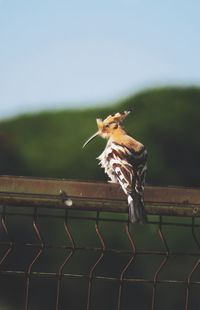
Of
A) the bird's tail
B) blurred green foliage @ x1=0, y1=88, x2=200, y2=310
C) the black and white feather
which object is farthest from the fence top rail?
blurred green foliage @ x1=0, y1=88, x2=200, y2=310

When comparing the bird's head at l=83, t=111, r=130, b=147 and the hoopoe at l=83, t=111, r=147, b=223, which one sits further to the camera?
the bird's head at l=83, t=111, r=130, b=147

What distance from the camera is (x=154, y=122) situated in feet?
105

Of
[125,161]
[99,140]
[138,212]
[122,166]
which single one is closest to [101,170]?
[99,140]

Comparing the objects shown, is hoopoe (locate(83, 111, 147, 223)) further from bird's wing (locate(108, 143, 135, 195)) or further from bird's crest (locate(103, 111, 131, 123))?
bird's crest (locate(103, 111, 131, 123))

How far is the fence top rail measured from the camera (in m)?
4.84

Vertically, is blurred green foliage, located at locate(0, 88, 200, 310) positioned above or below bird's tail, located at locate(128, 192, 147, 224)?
below

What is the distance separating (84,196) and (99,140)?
22969 mm

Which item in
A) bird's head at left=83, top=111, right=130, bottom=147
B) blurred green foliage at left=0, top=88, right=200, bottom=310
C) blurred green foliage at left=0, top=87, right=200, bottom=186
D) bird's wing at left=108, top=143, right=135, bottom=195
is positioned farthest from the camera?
blurred green foliage at left=0, top=87, right=200, bottom=186

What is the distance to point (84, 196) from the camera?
505cm

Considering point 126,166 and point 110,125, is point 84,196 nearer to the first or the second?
point 126,166

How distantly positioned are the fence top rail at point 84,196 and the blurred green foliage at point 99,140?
22313mm

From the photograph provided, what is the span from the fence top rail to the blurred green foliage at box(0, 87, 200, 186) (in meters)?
22.3

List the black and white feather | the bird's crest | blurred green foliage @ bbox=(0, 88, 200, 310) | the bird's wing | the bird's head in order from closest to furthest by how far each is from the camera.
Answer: the black and white feather < the bird's wing < the bird's head < the bird's crest < blurred green foliage @ bbox=(0, 88, 200, 310)

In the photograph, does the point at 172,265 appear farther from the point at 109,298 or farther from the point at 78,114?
the point at 78,114
